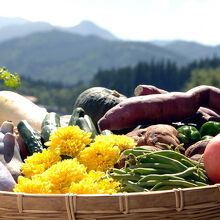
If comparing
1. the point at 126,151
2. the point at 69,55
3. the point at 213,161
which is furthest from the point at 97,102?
the point at 69,55

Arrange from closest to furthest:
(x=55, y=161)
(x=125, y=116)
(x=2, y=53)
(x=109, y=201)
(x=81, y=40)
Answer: (x=109, y=201) < (x=55, y=161) < (x=125, y=116) < (x=2, y=53) < (x=81, y=40)

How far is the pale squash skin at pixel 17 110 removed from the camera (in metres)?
4.26

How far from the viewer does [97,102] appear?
4.73 m

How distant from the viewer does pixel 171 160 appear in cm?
228

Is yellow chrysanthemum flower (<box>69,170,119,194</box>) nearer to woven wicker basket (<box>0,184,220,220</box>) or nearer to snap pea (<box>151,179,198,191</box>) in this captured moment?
woven wicker basket (<box>0,184,220,220</box>)

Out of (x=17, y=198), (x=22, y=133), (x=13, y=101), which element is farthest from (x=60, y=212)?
(x=13, y=101)

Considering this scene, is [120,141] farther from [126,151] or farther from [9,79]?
[9,79]

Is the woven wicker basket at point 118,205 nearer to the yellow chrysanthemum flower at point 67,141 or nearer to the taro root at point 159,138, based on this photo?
Answer: the yellow chrysanthemum flower at point 67,141

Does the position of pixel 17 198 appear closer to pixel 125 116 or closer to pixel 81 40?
pixel 125 116

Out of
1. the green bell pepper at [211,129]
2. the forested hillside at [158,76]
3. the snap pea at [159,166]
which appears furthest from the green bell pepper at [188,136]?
the forested hillside at [158,76]

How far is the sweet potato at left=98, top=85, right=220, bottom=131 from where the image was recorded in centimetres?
383

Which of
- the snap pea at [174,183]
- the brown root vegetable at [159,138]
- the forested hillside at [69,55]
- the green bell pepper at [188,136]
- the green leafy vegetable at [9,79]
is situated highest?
the green leafy vegetable at [9,79]

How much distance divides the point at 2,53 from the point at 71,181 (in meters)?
169

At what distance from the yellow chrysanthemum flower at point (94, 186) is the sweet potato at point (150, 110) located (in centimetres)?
165
